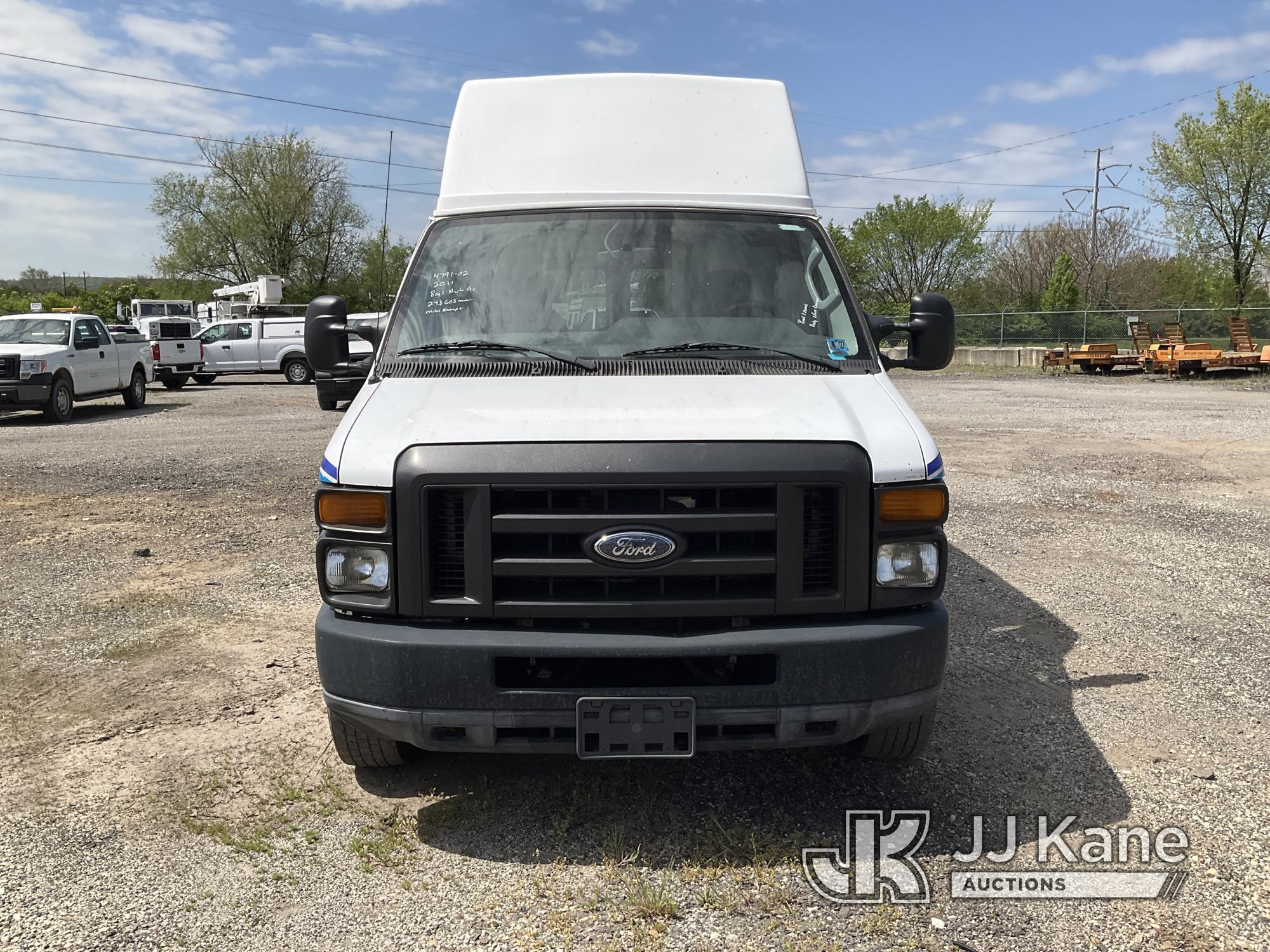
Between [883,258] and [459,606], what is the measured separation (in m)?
66.2

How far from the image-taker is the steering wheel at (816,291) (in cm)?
443

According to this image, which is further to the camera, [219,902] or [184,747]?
[184,747]

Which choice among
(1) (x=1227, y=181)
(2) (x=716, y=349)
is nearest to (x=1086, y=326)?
(1) (x=1227, y=181)

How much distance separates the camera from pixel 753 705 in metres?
3.22

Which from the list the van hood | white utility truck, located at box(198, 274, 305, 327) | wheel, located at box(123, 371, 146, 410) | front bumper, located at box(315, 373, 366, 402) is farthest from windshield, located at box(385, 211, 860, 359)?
white utility truck, located at box(198, 274, 305, 327)

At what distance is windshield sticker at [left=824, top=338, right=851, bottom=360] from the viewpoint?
4148mm

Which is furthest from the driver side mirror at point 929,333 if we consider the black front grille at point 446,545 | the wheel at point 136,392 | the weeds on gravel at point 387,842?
the wheel at point 136,392

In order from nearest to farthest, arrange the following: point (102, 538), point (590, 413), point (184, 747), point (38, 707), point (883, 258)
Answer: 1. point (590, 413)
2. point (184, 747)
3. point (38, 707)
4. point (102, 538)
5. point (883, 258)

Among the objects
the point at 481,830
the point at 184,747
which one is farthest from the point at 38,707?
the point at 481,830

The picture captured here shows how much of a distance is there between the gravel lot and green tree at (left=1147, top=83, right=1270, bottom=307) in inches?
1646

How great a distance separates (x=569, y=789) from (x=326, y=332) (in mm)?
2311

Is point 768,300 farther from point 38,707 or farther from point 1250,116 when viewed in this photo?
point 1250,116

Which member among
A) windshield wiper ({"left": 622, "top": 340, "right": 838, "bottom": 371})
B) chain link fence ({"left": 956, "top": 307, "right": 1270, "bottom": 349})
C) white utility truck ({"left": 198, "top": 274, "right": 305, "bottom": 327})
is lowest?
windshield wiper ({"left": 622, "top": 340, "right": 838, "bottom": 371})

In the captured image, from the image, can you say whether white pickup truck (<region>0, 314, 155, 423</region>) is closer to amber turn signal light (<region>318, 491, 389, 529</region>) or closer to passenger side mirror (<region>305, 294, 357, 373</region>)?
passenger side mirror (<region>305, 294, 357, 373</region>)
